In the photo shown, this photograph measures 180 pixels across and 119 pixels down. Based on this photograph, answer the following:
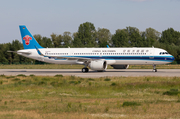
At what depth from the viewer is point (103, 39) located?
14850cm

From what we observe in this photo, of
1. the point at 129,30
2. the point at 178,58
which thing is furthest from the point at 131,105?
the point at 129,30

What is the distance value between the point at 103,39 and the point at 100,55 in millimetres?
106141

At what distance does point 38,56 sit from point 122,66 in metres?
15.0

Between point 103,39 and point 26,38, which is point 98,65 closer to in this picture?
point 26,38

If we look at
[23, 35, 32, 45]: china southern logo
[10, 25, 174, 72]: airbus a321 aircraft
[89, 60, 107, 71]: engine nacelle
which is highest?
[23, 35, 32, 45]: china southern logo

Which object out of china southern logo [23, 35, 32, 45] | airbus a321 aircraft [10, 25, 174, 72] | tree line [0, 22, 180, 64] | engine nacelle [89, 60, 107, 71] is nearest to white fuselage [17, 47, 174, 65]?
airbus a321 aircraft [10, 25, 174, 72]

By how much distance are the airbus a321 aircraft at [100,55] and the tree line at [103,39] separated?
41.2 metres

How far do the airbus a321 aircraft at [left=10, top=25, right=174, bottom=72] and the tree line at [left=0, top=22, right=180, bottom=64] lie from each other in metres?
41.2

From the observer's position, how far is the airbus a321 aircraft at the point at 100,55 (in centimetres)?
4084

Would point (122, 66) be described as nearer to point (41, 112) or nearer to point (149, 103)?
point (149, 103)

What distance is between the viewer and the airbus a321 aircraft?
40844mm

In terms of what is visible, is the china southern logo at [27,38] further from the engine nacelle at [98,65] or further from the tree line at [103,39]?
the tree line at [103,39]

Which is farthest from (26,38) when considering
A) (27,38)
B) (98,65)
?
(98,65)

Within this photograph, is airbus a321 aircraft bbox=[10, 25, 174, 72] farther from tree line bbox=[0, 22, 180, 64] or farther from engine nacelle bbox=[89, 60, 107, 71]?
tree line bbox=[0, 22, 180, 64]
